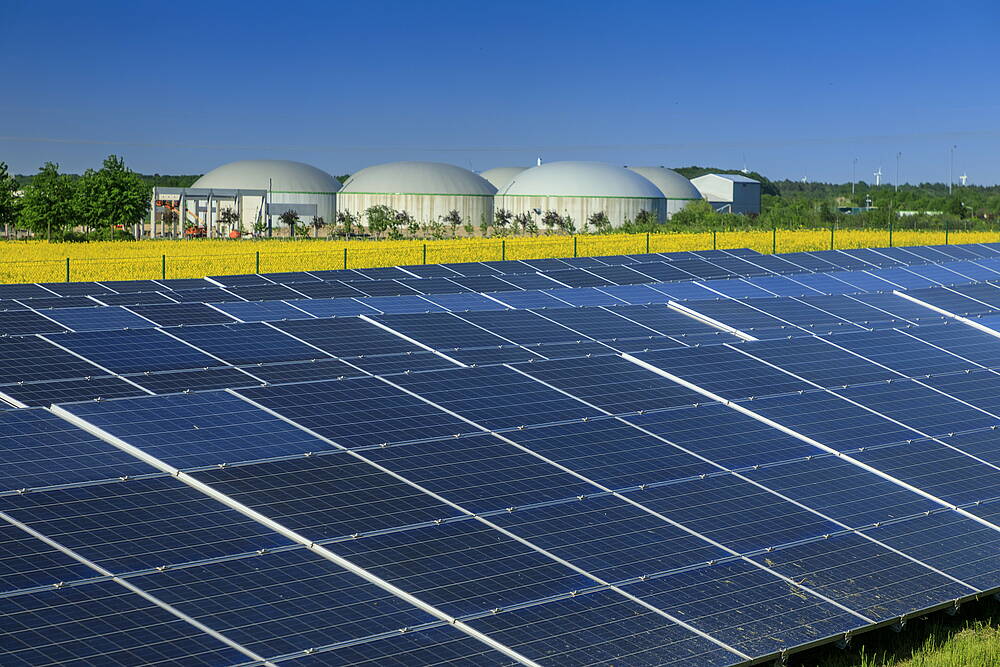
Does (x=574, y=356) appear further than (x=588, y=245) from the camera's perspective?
No

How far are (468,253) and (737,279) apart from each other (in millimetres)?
29500

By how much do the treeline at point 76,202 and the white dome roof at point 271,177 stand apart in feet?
140

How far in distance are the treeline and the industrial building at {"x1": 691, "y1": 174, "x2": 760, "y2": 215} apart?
94.4 m

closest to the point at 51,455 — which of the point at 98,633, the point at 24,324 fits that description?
the point at 98,633

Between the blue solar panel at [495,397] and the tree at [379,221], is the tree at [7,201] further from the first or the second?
the blue solar panel at [495,397]

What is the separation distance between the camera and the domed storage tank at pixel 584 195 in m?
124

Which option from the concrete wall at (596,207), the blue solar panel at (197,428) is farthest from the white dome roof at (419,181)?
the blue solar panel at (197,428)

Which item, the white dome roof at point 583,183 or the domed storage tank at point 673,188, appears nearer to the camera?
the white dome roof at point 583,183

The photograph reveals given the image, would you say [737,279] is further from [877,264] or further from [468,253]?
[468,253]

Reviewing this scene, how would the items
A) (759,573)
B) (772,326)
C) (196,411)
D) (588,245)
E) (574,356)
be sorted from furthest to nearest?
(588,245)
(772,326)
(574,356)
(196,411)
(759,573)

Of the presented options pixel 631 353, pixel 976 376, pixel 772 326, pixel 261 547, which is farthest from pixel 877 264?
pixel 261 547

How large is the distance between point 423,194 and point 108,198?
45.5 m

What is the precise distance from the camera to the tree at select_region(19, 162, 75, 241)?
90.6 m

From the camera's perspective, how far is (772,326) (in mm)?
26422
